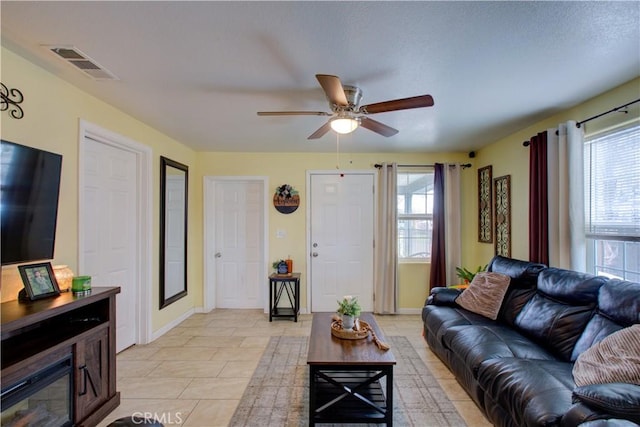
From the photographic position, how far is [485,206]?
4344 mm

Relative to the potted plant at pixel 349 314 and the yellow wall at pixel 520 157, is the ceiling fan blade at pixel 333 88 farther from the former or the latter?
the yellow wall at pixel 520 157

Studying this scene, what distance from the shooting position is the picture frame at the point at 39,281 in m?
1.88

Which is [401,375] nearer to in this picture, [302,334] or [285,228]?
[302,334]

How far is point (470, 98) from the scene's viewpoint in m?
2.59

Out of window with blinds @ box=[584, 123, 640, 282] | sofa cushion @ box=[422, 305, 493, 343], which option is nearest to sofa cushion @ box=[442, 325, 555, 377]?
sofa cushion @ box=[422, 305, 493, 343]

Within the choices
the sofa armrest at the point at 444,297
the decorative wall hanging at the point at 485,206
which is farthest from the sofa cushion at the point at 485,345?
the decorative wall hanging at the point at 485,206

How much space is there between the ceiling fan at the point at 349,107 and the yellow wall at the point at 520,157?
167 cm

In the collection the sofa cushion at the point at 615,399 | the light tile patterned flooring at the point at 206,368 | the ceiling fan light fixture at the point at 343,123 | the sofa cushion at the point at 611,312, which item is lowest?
the light tile patterned flooring at the point at 206,368

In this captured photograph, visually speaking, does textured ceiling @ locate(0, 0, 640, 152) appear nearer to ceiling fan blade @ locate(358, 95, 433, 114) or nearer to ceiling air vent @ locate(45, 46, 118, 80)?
ceiling air vent @ locate(45, 46, 118, 80)

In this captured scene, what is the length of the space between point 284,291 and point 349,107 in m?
3.13

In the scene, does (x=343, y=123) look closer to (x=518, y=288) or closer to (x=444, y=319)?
(x=444, y=319)

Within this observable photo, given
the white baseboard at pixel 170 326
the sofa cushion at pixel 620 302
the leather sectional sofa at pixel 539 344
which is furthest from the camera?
the white baseboard at pixel 170 326

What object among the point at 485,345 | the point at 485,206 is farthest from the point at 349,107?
A: the point at 485,206

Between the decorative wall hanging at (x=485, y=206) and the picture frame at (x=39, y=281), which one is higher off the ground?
the decorative wall hanging at (x=485, y=206)
